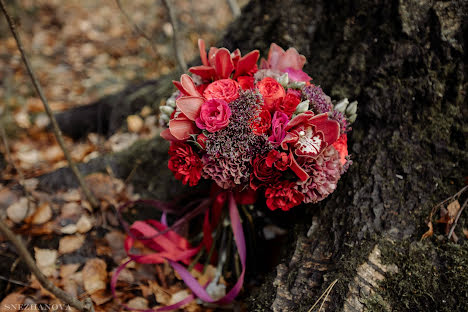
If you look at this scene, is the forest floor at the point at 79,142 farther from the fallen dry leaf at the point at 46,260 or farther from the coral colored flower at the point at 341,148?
the coral colored flower at the point at 341,148

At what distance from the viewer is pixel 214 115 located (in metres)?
1.27

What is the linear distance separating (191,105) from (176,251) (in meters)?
0.91

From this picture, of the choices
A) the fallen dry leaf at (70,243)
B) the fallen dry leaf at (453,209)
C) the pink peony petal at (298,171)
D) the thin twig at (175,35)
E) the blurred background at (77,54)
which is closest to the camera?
the pink peony petal at (298,171)

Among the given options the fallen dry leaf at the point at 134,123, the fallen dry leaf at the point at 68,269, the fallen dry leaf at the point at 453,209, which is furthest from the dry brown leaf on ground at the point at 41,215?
the fallen dry leaf at the point at 453,209

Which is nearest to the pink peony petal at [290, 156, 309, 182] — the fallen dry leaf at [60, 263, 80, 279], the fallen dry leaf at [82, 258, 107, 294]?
the fallen dry leaf at [82, 258, 107, 294]

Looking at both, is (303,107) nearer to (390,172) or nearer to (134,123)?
(390,172)

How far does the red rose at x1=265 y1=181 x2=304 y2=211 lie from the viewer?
4.30 ft

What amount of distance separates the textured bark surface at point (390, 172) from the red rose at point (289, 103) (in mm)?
481

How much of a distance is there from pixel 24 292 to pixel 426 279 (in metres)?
1.86

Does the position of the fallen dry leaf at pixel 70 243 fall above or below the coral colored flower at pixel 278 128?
below

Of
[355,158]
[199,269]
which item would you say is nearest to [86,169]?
[199,269]

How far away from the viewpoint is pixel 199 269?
184 cm

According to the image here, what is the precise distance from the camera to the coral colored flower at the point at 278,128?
126cm

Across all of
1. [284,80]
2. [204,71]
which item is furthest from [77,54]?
[284,80]
